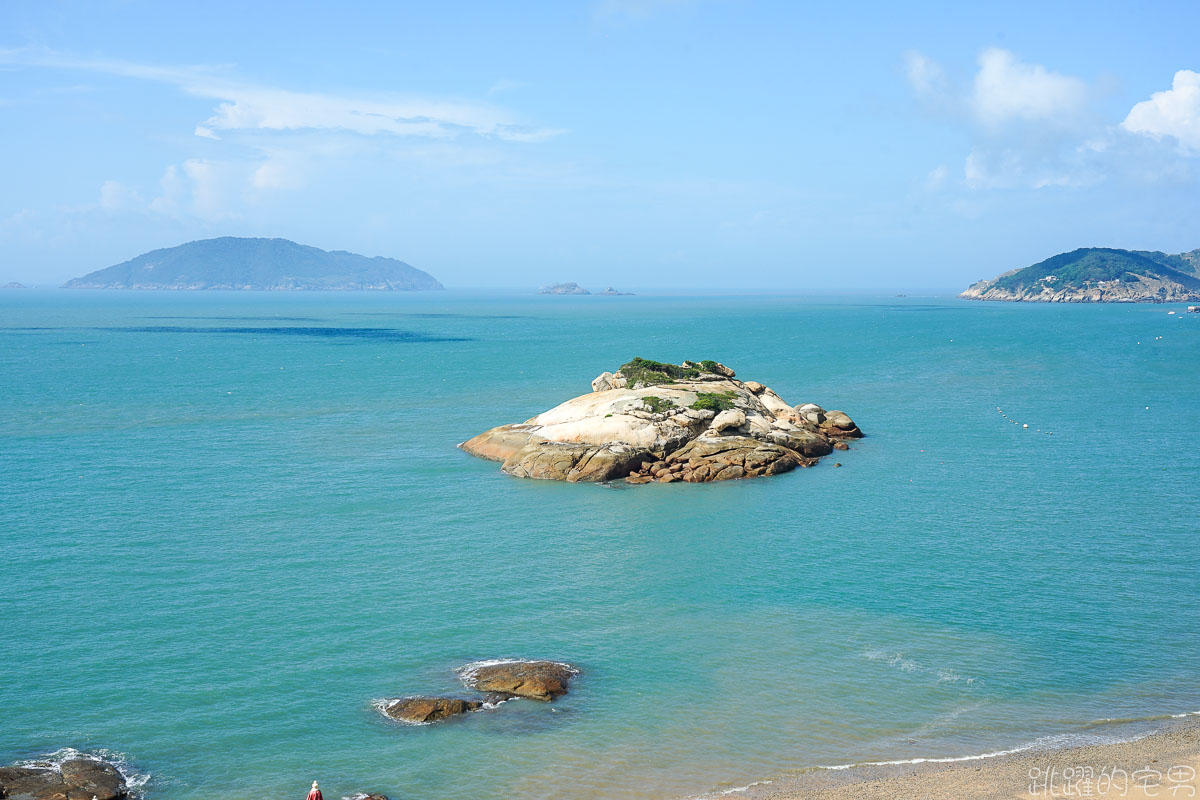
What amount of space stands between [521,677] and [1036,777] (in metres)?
15.3

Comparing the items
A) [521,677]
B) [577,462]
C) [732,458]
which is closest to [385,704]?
[521,677]

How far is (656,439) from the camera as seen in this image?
2443 inches

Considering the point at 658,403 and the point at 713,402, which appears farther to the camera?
the point at 713,402

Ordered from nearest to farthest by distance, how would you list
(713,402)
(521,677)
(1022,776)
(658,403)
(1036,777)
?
(1036,777)
(1022,776)
(521,677)
(658,403)
(713,402)

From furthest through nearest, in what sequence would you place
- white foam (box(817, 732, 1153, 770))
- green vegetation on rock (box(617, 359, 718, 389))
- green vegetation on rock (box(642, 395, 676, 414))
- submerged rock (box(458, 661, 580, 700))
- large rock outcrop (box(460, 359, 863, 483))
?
green vegetation on rock (box(617, 359, 718, 389)), green vegetation on rock (box(642, 395, 676, 414)), large rock outcrop (box(460, 359, 863, 483)), submerged rock (box(458, 661, 580, 700)), white foam (box(817, 732, 1153, 770))

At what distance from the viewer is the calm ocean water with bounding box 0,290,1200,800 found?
27297 millimetres

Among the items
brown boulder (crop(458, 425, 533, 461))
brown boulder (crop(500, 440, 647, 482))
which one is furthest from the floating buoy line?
brown boulder (crop(458, 425, 533, 461))

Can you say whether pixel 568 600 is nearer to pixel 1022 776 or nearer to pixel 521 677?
pixel 521 677

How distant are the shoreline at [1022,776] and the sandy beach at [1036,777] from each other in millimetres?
24

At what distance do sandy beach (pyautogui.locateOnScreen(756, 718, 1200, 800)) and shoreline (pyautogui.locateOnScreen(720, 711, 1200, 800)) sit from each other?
0.02 metres

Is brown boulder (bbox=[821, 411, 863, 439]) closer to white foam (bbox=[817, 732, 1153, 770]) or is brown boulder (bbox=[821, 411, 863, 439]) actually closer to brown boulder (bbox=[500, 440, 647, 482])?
brown boulder (bbox=[500, 440, 647, 482])

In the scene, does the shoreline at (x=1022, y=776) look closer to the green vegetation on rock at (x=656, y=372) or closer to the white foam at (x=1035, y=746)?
the white foam at (x=1035, y=746)

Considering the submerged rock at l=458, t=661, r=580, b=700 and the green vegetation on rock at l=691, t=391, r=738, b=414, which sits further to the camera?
the green vegetation on rock at l=691, t=391, r=738, b=414

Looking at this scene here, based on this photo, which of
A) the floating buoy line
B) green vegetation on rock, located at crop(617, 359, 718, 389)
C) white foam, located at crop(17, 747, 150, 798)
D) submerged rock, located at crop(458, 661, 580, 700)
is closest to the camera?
white foam, located at crop(17, 747, 150, 798)
